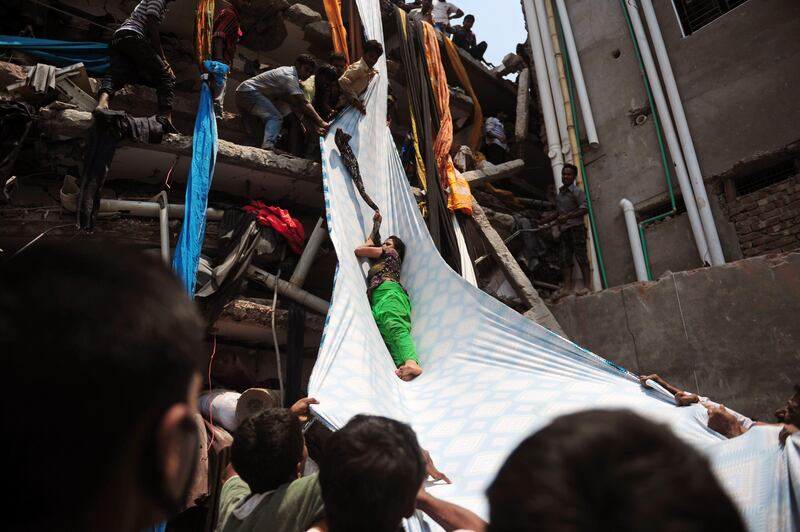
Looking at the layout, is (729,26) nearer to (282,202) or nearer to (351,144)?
(351,144)

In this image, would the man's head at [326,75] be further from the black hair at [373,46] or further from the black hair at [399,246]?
the black hair at [399,246]

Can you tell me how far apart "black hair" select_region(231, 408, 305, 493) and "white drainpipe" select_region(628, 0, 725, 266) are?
5477mm

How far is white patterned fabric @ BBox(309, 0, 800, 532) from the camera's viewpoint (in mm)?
1743

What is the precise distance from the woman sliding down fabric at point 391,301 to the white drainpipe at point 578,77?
3974 mm

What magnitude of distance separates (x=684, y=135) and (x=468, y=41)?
466cm

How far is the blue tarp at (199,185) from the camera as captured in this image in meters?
3.52

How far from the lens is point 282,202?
5438 mm

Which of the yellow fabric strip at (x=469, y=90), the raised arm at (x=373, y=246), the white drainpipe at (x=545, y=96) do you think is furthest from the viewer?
the yellow fabric strip at (x=469, y=90)

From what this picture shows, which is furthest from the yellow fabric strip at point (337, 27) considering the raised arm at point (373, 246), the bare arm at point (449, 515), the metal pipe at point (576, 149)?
the bare arm at point (449, 515)

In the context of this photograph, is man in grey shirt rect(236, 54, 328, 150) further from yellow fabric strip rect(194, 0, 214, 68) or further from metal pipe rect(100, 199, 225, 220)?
metal pipe rect(100, 199, 225, 220)

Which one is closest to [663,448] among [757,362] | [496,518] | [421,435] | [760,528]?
[496,518]

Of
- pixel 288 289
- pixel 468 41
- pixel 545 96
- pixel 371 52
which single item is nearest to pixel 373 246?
pixel 288 289

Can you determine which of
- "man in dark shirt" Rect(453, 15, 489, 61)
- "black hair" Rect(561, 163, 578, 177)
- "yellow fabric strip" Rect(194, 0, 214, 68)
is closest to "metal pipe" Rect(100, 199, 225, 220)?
"yellow fabric strip" Rect(194, 0, 214, 68)

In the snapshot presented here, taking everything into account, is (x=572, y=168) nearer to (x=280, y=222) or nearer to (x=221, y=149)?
(x=280, y=222)
